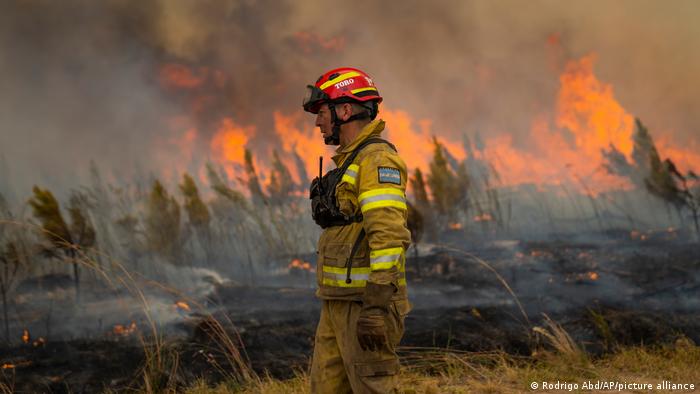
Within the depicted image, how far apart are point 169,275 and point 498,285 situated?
13524 millimetres

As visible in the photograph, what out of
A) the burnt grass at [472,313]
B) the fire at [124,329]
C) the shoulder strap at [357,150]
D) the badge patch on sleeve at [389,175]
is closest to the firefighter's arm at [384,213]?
the badge patch on sleeve at [389,175]

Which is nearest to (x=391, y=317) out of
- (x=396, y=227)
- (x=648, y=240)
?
(x=396, y=227)

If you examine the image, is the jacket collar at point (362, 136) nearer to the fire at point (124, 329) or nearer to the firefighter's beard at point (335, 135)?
the firefighter's beard at point (335, 135)

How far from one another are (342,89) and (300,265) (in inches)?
924

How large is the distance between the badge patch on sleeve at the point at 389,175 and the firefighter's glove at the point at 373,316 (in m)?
0.57

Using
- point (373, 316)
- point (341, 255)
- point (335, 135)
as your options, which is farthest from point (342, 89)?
point (373, 316)

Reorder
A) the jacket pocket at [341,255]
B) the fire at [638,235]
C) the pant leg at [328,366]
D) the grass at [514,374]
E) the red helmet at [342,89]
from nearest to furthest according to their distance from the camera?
the jacket pocket at [341,255] → the pant leg at [328,366] → the red helmet at [342,89] → the grass at [514,374] → the fire at [638,235]

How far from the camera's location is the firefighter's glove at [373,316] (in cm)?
Result: 304

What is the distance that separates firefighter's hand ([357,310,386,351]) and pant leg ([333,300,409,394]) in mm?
192

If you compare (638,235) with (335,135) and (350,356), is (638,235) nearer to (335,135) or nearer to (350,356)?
(335,135)

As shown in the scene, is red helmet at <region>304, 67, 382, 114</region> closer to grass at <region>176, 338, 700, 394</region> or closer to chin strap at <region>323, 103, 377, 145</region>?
chin strap at <region>323, 103, 377, 145</region>

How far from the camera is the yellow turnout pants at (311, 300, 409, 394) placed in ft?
10.6

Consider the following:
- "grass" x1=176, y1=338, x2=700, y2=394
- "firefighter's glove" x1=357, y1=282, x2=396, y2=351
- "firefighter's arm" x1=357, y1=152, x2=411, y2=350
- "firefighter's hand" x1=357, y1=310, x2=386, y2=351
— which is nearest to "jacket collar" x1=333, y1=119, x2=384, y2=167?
"firefighter's arm" x1=357, y1=152, x2=411, y2=350

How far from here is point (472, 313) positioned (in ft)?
66.3
